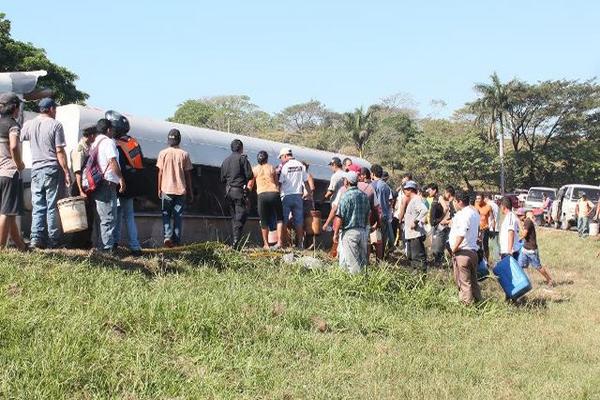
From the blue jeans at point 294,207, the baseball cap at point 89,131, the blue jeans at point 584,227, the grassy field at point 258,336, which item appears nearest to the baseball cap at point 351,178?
the grassy field at point 258,336

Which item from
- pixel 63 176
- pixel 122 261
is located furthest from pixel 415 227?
pixel 63 176

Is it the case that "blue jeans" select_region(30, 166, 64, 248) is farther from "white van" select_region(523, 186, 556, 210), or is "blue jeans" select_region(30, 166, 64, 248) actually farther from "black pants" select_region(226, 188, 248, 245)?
"white van" select_region(523, 186, 556, 210)

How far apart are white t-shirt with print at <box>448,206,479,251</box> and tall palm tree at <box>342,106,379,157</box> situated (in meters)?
43.6

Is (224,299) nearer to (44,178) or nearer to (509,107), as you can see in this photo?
(44,178)

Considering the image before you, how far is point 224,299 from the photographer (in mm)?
7188

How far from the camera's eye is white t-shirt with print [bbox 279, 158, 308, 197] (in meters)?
11.1

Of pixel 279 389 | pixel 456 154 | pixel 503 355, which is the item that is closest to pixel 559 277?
pixel 503 355

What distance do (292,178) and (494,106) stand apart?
44238 millimetres

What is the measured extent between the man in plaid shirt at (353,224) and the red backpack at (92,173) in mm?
3220

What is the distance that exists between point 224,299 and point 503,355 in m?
2.88

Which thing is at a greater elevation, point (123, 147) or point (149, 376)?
point (123, 147)

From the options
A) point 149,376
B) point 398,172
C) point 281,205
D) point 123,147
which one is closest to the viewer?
point 149,376

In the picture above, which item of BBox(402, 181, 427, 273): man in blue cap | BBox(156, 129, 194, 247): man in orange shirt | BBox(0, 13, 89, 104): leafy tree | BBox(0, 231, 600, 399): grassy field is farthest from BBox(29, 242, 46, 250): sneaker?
BBox(0, 13, 89, 104): leafy tree

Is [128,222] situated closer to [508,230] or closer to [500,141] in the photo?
[508,230]
